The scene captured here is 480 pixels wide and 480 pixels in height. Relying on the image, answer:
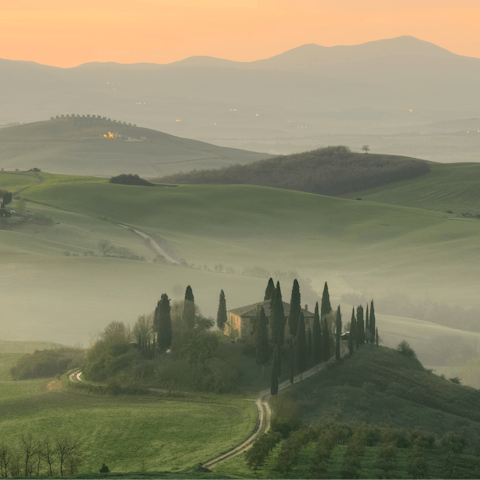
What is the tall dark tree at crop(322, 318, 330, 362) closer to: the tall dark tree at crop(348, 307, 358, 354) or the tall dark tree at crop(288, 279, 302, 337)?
the tall dark tree at crop(288, 279, 302, 337)

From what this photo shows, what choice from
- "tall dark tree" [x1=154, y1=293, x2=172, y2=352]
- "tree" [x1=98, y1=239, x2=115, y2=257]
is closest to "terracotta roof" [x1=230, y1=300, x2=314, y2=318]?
"tall dark tree" [x1=154, y1=293, x2=172, y2=352]

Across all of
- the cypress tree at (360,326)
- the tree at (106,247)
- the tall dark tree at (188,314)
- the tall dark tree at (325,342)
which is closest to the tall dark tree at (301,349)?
the tall dark tree at (325,342)

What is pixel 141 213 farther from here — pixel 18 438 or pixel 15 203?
pixel 18 438

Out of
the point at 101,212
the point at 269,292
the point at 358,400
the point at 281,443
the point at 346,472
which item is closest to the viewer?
the point at 346,472

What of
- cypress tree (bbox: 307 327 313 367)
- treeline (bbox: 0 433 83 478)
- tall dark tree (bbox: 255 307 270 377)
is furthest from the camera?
cypress tree (bbox: 307 327 313 367)

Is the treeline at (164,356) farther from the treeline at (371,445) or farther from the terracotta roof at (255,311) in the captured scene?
the treeline at (371,445)

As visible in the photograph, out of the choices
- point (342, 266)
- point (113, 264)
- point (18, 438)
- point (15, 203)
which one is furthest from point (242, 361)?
point (15, 203)
